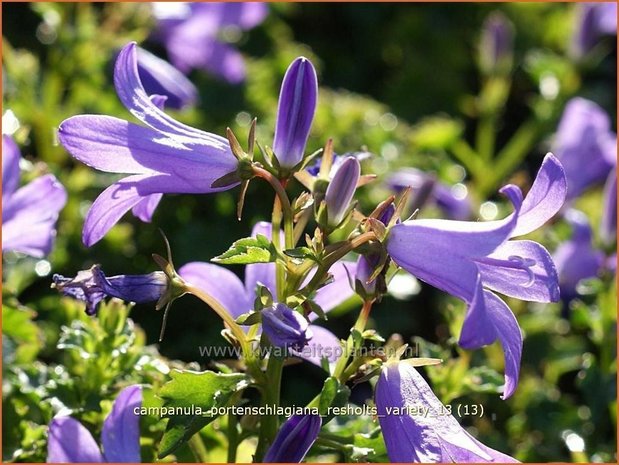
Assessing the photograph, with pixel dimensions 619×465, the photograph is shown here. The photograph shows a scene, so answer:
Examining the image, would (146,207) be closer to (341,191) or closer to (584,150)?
(341,191)

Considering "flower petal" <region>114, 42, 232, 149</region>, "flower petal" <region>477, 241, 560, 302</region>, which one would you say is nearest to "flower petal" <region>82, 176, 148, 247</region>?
"flower petal" <region>114, 42, 232, 149</region>

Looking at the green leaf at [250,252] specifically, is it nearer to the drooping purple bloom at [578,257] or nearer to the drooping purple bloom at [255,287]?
the drooping purple bloom at [255,287]

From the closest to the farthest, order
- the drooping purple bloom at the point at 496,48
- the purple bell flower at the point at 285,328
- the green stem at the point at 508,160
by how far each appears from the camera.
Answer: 1. the purple bell flower at the point at 285,328
2. the green stem at the point at 508,160
3. the drooping purple bloom at the point at 496,48

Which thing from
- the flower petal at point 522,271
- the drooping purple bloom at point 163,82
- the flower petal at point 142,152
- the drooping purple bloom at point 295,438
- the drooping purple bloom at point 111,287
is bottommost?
the drooping purple bloom at point 295,438

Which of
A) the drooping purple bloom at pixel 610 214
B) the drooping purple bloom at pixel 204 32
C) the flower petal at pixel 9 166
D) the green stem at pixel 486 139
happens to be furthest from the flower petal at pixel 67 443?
the green stem at pixel 486 139

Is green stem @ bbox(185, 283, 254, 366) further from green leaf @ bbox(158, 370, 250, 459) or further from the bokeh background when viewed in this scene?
the bokeh background
